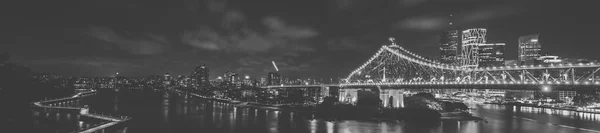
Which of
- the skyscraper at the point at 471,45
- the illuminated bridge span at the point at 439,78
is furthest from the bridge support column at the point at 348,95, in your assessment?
the skyscraper at the point at 471,45

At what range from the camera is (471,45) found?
193 ft

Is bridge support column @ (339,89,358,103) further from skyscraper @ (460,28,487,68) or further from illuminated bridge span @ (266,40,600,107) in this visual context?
skyscraper @ (460,28,487,68)

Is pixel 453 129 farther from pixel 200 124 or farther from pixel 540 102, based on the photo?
pixel 540 102

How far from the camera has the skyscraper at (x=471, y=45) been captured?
58.0m

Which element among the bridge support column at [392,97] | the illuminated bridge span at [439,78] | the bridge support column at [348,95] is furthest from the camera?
the bridge support column at [348,95]

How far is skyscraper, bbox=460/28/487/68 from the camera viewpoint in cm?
5797

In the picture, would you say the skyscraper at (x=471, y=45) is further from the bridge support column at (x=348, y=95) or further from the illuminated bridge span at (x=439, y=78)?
the bridge support column at (x=348, y=95)

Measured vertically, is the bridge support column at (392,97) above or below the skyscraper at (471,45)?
below

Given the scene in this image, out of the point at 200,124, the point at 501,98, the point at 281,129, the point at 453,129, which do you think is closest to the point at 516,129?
the point at 453,129

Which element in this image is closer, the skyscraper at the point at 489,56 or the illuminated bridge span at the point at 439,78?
the illuminated bridge span at the point at 439,78

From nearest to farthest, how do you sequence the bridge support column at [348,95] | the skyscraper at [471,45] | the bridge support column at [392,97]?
the bridge support column at [392,97], the skyscraper at [471,45], the bridge support column at [348,95]

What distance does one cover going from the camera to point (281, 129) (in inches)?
1454

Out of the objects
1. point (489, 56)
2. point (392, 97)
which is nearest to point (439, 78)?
point (392, 97)

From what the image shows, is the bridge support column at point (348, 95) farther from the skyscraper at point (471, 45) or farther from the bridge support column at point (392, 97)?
the skyscraper at point (471, 45)
